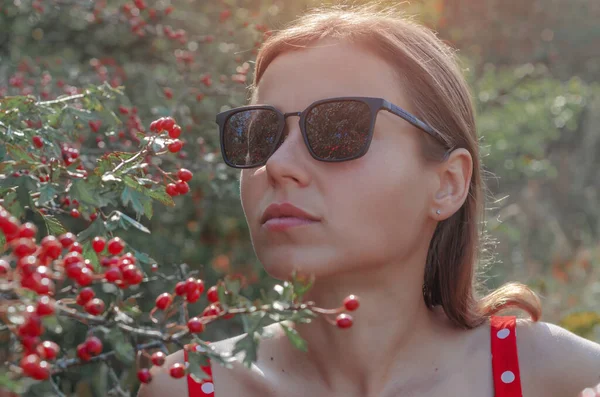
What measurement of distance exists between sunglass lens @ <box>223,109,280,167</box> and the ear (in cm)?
48

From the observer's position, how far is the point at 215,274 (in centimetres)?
371

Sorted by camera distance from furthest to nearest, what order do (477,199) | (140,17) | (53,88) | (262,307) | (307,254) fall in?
(140,17) < (53,88) < (477,199) < (307,254) < (262,307)

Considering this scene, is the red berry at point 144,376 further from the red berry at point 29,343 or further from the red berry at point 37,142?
the red berry at point 37,142

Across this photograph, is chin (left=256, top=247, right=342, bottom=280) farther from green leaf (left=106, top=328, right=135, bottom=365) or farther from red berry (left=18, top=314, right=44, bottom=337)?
red berry (left=18, top=314, right=44, bottom=337)

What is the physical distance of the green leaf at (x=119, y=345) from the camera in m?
1.25

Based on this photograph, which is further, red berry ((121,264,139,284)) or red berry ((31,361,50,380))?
red berry ((121,264,139,284))

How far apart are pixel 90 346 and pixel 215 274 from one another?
2452 mm

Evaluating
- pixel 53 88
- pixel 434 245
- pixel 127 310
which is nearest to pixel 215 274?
pixel 53 88

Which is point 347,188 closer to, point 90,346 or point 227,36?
point 90,346

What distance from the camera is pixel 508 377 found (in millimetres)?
2189

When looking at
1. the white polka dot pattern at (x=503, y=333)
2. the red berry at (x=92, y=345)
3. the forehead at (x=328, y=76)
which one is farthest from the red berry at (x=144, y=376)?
the white polka dot pattern at (x=503, y=333)

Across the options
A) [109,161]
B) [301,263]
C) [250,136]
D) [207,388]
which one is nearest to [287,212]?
[301,263]

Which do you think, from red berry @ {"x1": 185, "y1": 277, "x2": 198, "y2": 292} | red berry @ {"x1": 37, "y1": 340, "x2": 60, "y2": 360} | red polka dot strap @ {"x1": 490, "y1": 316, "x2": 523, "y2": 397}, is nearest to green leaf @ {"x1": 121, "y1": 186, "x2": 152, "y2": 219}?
red berry @ {"x1": 185, "y1": 277, "x2": 198, "y2": 292}

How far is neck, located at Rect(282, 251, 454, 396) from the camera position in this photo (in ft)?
6.91
